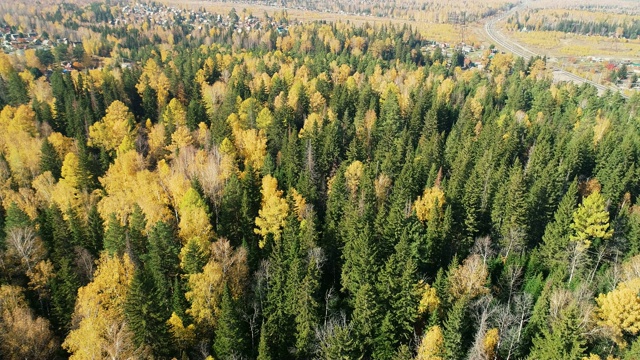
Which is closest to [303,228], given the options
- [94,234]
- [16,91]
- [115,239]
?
[115,239]

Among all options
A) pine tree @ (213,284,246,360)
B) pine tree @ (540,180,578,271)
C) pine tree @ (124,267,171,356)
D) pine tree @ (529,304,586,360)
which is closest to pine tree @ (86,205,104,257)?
pine tree @ (124,267,171,356)

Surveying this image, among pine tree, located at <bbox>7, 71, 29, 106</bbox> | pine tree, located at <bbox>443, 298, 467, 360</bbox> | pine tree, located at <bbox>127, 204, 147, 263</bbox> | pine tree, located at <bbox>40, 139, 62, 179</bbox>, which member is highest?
pine tree, located at <bbox>7, 71, 29, 106</bbox>

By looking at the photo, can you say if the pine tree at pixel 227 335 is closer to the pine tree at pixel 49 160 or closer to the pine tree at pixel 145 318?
the pine tree at pixel 145 318

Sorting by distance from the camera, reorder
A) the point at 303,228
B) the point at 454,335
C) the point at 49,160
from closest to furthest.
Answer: the point at 454,335
the point at 303,228
the point at 49,160

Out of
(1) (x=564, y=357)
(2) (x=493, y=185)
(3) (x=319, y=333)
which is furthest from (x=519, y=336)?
(2) (x=493, y=185)

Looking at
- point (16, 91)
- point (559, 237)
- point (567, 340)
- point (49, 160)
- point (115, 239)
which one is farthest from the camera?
point (16, 91)

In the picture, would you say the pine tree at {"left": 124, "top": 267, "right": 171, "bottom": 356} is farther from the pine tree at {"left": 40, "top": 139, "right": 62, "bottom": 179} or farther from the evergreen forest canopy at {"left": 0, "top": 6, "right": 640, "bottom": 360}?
the pine tree at {"left": 40, "top": 139, "right": 62, "bottom": 179}

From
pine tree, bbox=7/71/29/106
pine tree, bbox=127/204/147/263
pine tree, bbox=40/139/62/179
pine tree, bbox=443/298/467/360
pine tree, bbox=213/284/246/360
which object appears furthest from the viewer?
pine tree, bbox=7/71/29/106

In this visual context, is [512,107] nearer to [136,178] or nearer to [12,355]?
[136,178]

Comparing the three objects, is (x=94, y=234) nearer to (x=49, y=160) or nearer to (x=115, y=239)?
(x=115, y=239)
